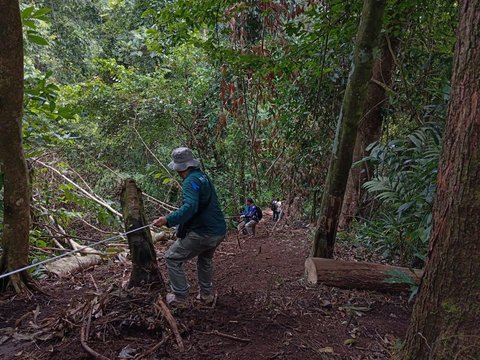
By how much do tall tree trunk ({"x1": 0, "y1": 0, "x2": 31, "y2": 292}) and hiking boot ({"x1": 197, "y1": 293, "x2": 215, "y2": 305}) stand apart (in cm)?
209

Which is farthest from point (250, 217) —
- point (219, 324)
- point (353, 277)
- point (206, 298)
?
point (219, 324)

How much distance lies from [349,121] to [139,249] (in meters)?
2.98

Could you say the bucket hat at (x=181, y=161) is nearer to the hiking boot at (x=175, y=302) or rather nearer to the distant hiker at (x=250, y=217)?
the hiking boot at (x=175, y=302)

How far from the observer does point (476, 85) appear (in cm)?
229

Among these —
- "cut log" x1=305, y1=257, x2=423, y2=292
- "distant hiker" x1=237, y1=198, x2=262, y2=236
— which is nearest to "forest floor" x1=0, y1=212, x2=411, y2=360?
"cut log" x1=305, y1=257, x2=423, y2=292

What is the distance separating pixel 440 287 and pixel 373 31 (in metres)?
3.31

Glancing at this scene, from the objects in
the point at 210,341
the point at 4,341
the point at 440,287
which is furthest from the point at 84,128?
the point at 440,287

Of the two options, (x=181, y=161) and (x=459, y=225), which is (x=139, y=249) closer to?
(x=181, y=161)

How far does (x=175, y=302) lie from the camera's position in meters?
4.19

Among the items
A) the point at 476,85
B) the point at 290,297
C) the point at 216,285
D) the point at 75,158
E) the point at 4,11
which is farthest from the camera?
the point at 75,158

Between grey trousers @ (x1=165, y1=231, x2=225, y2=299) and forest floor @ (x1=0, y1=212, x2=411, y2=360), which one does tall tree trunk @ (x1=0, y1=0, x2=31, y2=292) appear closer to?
forest floor @ (x1=0, y1=212, x2=411, y2=360)

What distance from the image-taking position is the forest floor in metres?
3.25

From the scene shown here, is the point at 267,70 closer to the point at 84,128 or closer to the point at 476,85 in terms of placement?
the point at 476,85

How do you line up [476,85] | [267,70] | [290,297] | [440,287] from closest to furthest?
[476,85], [440,287], [290,297], [267,70]
